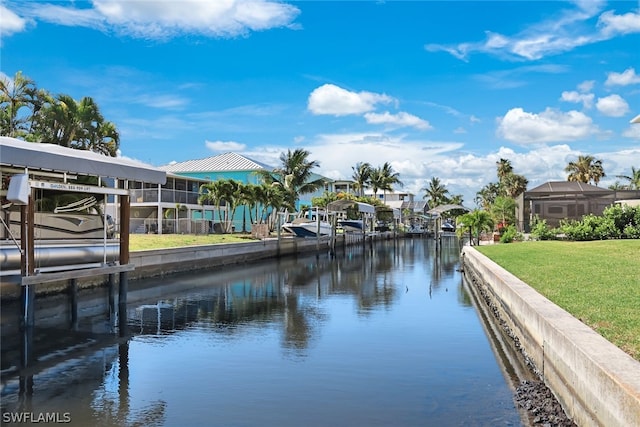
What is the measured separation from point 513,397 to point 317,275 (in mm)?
20499

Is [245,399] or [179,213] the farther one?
[179,213]

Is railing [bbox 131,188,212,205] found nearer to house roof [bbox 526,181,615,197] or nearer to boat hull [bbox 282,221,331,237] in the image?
boat hull [bbox 282,221,331,237]

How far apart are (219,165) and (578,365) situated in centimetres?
5479

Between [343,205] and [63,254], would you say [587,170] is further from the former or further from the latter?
[63,254]

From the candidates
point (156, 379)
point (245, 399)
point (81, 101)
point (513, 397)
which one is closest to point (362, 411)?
point (245, 399)

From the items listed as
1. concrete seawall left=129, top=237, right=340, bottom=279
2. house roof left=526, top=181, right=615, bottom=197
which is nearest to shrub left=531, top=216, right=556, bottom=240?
house roof left=526, top=181, right=615, bottom=197

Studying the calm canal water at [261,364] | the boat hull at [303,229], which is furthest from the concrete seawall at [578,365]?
the boat hull at [303,229]

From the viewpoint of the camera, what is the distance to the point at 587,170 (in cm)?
8156

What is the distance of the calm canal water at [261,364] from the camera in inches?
330

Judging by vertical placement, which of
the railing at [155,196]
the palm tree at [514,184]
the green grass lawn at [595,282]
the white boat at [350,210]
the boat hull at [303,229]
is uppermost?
the palm tree at [514,184]

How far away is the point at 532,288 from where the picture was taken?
44.0ft

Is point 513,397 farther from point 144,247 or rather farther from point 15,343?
point 144,247

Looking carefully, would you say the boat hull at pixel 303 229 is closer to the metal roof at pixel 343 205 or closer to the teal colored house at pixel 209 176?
the metal roof at pixel 343 205

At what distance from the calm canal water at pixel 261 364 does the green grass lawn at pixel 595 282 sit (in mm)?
1785
